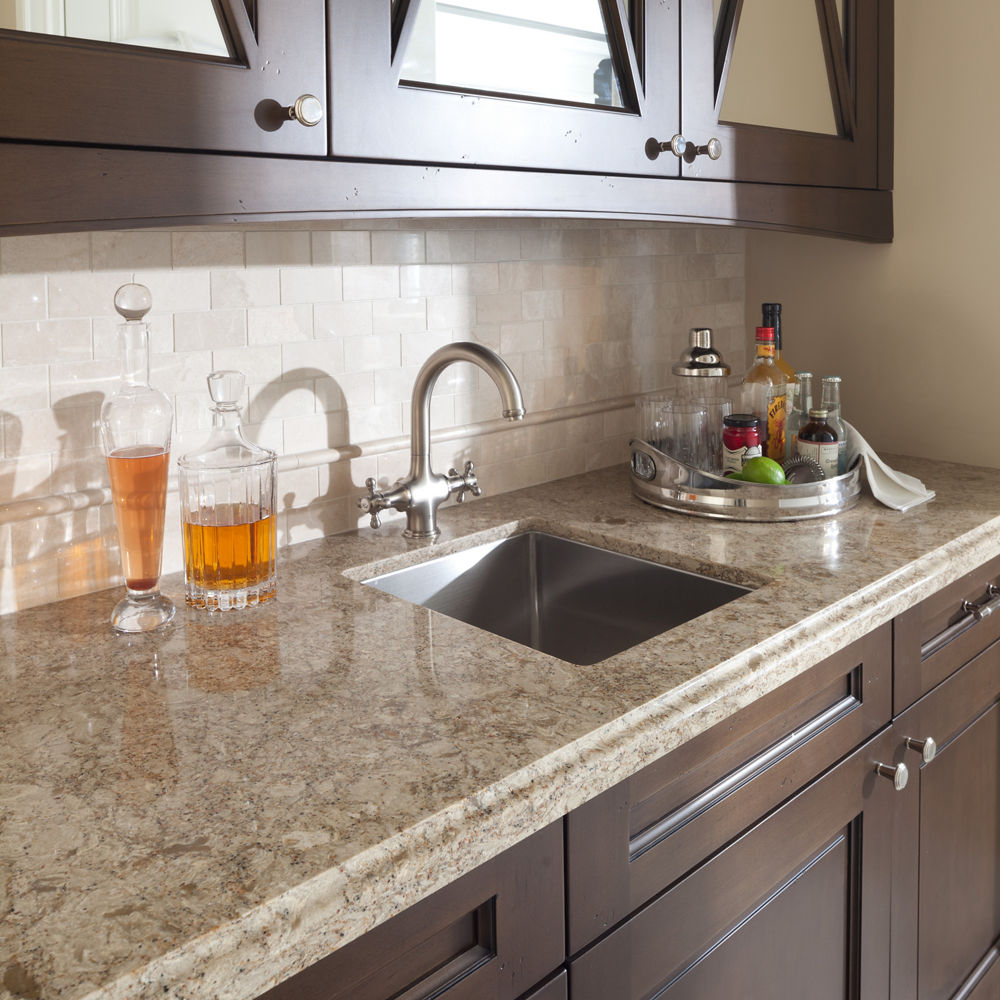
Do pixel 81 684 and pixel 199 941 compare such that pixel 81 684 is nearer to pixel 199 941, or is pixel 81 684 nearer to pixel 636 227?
pixel 199 941

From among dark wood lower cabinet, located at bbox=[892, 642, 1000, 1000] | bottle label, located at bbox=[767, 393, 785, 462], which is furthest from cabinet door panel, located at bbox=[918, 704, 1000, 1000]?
bottle label, located at bbox=[767, 393, 785, 462]

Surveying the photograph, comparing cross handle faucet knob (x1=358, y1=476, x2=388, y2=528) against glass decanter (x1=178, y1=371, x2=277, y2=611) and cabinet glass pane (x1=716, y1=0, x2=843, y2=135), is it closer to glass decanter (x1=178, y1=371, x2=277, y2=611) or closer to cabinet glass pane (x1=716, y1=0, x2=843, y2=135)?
glass decanter (x1=178, y1=371, x2=277, y2=611)

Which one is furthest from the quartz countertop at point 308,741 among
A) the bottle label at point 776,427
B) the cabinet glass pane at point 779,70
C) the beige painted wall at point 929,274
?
the cabinet glass pane at point 779,70

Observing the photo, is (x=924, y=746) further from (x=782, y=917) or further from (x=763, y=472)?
(x=763, y=472)

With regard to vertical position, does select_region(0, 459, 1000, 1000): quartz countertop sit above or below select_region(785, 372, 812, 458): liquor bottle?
below

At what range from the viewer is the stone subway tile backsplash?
1126 mm

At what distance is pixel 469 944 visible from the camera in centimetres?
77

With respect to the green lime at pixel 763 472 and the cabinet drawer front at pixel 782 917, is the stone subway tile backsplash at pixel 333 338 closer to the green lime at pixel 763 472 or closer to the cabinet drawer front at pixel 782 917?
the green lime at pixel 763 472

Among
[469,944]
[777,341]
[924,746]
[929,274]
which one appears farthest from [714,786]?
[929,274]

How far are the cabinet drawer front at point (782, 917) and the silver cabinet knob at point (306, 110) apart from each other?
0.82 m

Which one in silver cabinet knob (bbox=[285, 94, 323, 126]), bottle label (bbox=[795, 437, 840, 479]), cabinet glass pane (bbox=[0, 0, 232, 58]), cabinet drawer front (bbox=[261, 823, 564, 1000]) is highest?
cabinet glass pane (bbox=[0, 0, 232, 58])

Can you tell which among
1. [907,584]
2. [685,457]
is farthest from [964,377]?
[907,584]

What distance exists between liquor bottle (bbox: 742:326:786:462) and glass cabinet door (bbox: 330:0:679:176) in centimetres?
43

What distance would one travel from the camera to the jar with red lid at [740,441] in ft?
5.19
